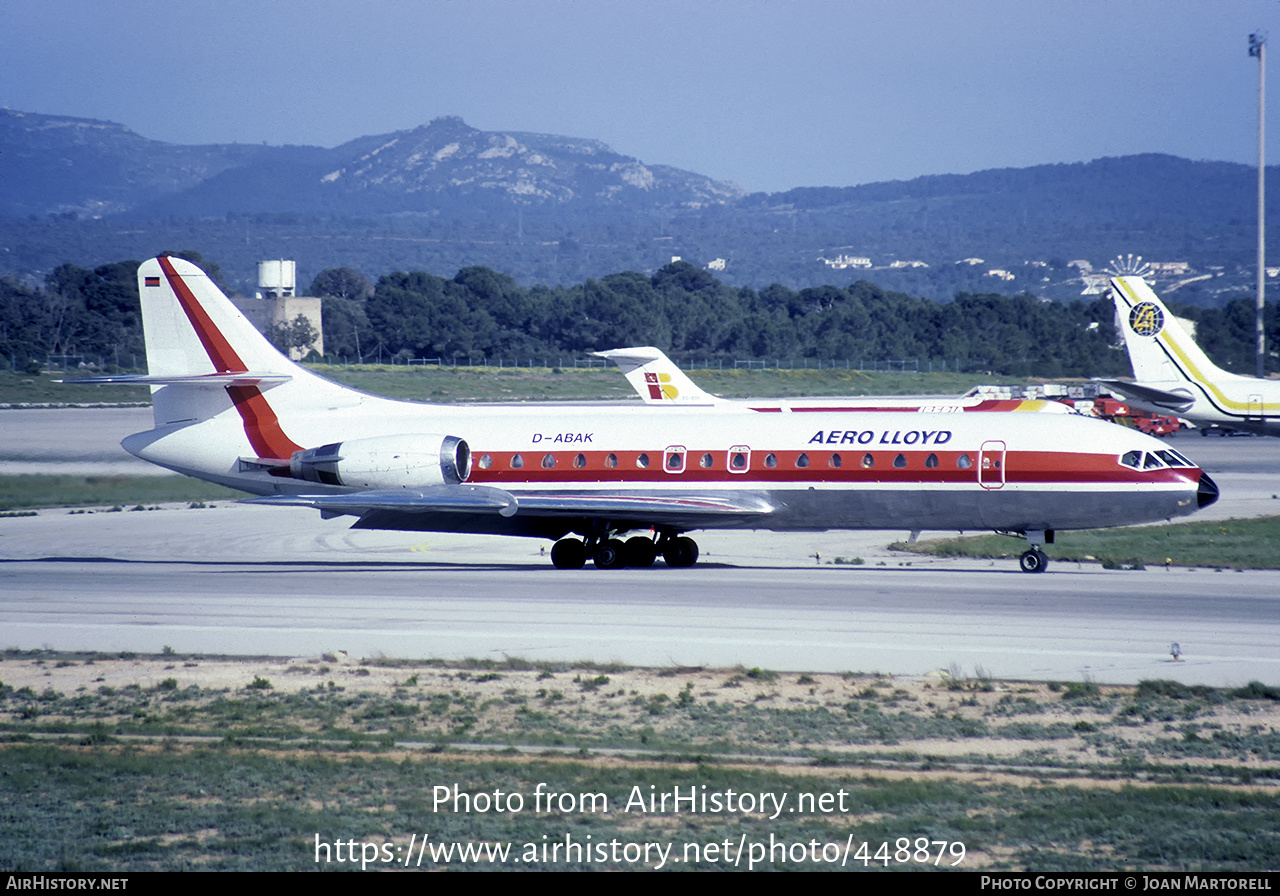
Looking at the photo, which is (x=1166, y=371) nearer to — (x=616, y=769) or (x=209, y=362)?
(x=209, y=362)

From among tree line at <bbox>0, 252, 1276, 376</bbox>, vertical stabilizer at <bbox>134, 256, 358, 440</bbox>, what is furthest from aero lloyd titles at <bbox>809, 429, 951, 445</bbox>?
tree line at <bbox>0, 252, 1276, 376</bbox>

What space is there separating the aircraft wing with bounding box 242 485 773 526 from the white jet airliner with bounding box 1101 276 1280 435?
1344 inches

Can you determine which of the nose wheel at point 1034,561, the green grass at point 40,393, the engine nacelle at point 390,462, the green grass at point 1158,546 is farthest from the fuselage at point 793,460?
the green grass at point 40,393

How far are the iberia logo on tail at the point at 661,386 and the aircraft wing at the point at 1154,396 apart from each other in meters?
20.5

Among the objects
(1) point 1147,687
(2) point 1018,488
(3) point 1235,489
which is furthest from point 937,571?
(3) point 1235,489

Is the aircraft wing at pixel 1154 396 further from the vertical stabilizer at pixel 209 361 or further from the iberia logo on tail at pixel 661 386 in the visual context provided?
the vertical stabilizer at pixel 209 361

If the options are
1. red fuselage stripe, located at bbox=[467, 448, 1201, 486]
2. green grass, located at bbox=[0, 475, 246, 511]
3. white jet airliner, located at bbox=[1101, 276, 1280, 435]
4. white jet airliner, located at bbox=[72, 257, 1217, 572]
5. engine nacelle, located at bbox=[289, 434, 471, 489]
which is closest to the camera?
red fuselage stripe, located at bbox=[467, 448, 1201, 486]

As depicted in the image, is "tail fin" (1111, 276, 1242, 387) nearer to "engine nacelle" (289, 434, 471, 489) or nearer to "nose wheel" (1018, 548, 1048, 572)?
"nose wheel" (1018, 548, 1048, 572)

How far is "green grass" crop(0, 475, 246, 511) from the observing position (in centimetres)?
3984

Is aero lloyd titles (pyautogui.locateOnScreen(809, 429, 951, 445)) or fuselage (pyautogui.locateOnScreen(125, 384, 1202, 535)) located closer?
fuselage (pyautogui.locateOnScreen(125, 384, 1202, 535))

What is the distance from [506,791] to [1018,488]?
17.7 meters

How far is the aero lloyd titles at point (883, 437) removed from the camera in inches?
1121

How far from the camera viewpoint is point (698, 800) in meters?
12.4
